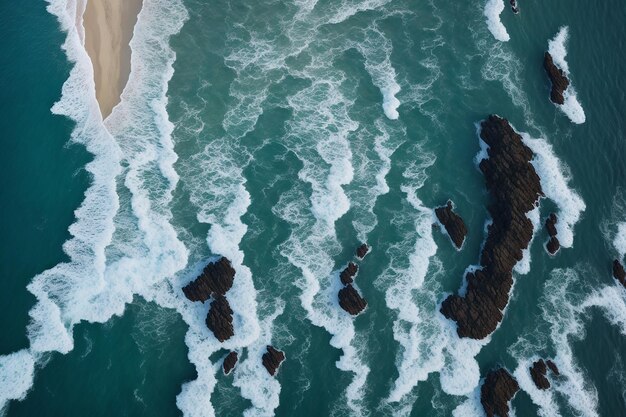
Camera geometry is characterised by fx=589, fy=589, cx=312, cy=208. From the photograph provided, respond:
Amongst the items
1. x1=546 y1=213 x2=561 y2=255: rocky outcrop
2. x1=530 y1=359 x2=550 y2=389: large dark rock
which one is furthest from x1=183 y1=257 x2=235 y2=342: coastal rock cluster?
x1=546 y1=213 x2=561 y2=255: rocky outcrop

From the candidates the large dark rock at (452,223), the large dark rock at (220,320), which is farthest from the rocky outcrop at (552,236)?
the large dark rock at (220,320)

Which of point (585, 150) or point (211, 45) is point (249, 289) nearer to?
point (211, 45)

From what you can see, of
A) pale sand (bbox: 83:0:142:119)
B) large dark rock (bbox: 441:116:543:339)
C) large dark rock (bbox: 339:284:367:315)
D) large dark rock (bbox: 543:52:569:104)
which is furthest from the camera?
large dark rock (bbox: 543:52:569:104)

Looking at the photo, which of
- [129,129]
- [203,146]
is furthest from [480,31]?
[129,129]

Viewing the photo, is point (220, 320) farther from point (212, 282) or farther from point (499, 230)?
point (499, 230)

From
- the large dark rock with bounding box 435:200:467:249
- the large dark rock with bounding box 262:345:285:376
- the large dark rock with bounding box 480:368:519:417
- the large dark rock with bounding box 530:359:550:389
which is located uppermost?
the large dark rock with bounding box 435:200:467:249

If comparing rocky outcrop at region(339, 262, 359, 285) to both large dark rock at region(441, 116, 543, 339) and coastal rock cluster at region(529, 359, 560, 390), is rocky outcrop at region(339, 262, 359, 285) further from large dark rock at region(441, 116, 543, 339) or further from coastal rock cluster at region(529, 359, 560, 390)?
coastal rock cluster at region(529, 359, 560, 390)

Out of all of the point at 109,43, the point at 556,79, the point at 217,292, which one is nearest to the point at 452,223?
the point at 217,292
